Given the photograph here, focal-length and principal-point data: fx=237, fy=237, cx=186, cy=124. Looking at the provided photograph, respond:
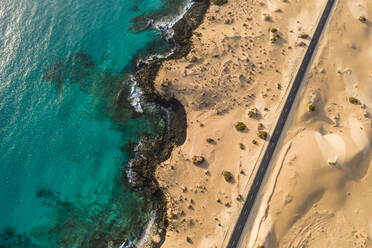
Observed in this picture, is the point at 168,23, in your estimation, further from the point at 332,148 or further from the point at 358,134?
the point at 358,134

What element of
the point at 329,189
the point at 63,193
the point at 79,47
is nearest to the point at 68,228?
the point at 63,193

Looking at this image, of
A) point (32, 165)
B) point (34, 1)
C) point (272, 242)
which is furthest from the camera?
point (34, 1)

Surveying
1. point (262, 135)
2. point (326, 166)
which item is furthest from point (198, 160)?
point (326, 166)

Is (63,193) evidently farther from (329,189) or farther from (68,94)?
(329,189)

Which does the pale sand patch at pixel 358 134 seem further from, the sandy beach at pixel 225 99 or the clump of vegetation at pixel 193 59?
the clump of vegetation at pixel 193 59

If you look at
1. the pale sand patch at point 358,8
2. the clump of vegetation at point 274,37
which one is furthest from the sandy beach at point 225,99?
the pale sand patch at point 358,8

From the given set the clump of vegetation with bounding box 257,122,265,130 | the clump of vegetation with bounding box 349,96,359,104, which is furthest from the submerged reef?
the clump of vegetation with bounding box 349,96,359,104

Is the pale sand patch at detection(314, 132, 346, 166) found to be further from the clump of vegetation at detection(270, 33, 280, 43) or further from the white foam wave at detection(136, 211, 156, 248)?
the white foam wave at detection(136, 211, 156, 248)
